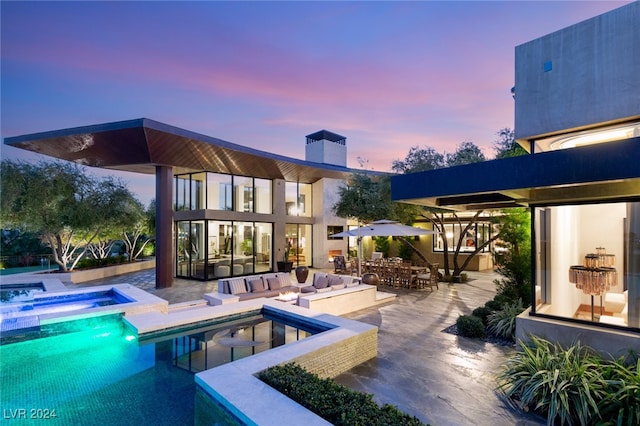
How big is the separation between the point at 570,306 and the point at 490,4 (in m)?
9.04

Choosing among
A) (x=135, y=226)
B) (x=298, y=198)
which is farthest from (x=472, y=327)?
(x=135, y=226)

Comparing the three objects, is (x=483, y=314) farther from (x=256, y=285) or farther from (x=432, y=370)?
(x=256, y=285)

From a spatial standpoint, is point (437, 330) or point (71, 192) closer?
point (437, 330)

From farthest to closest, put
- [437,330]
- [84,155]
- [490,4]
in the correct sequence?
[84,155] → [490,4] → [437,330]

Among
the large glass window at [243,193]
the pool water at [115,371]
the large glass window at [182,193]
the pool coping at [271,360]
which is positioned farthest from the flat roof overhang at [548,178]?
the large glass window at [182,193]

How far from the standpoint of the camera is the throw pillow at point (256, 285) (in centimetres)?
1046

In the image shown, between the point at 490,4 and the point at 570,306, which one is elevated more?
the point at 490,4

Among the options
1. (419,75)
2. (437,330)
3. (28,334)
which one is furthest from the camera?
(419,75)

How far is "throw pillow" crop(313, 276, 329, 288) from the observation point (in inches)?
428

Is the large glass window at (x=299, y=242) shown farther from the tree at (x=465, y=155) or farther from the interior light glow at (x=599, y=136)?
the interior light glow at (x=599, y=136)

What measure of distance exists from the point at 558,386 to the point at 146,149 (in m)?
12.9

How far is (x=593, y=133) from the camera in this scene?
5574 mm

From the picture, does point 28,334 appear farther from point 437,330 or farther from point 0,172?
point 0,172

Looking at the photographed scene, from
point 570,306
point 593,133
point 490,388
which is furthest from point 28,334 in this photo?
point 593,133
